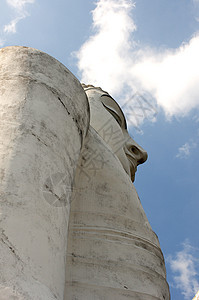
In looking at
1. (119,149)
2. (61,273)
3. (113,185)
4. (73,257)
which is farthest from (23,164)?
(119,149)

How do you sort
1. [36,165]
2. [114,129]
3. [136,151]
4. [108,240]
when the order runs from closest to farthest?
[36,165] < [108,240] < [114,129] < [136,151]

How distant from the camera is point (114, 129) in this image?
5.10m

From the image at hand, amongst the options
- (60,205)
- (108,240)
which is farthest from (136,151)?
(60,205)

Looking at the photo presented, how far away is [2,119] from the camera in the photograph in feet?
8.76

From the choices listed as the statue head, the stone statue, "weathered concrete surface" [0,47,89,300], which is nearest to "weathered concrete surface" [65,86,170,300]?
the stone statue

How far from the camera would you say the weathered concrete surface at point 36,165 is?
198cm

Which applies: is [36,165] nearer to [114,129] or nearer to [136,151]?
[114,129]

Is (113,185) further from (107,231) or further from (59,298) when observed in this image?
(59,298)

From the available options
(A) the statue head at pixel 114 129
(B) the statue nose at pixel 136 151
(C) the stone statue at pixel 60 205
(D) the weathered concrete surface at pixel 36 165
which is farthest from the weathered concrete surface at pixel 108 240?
(B) the statue nose at pixel 136 151

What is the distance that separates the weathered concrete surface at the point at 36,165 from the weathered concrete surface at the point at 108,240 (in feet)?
1.49

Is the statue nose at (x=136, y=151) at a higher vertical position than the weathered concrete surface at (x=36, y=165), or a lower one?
higher

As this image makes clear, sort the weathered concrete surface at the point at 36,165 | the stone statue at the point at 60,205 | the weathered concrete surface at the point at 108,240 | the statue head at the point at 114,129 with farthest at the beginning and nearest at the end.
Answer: the statue head at the point at 114,129 < the weathered concrete surface at the point at 108,240 < the stone statue at the point at 60,205 < the weathered concrete surface at the point at 36,165

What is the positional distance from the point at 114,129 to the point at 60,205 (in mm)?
2655

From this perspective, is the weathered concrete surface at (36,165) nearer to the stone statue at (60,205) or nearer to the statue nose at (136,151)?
the stone statue at (60,205)
